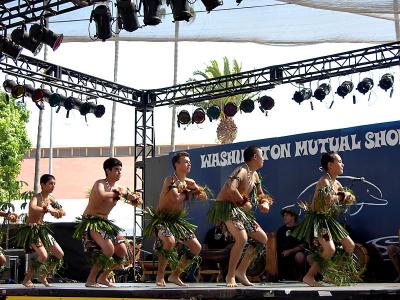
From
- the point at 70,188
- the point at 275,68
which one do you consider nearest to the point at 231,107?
the point at 275,68

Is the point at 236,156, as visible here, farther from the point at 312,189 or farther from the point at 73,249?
the point at 73,249

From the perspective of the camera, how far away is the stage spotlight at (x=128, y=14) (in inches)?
377

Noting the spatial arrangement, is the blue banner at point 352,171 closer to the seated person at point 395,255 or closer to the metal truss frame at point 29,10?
the seated person at point 395,255

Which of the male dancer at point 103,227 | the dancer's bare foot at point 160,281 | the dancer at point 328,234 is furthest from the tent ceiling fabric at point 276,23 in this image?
the dancer's bare foot at point 160,281

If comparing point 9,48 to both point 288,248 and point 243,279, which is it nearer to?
point 288,248

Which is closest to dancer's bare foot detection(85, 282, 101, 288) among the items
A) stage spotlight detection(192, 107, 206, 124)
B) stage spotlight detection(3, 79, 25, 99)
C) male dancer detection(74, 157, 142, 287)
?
male dancer detection(74, 157, 142, 287)

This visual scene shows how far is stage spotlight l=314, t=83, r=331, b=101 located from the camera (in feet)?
41.9

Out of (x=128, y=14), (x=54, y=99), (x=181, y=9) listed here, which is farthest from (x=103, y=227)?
(x=54, y=99)

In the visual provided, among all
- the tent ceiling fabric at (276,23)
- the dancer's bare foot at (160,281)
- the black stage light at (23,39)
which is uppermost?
the tent ceiling fabric at (276,23)

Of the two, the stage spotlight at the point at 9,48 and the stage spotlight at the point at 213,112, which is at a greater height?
the stage spotlight at the point at 9,48

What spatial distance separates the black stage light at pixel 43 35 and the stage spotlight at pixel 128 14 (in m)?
1.42

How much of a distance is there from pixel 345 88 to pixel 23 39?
5976 mm

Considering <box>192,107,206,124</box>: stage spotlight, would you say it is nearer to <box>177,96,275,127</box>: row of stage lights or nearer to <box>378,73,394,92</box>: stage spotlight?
<box>177,96,275,127</box>: row of stage lights

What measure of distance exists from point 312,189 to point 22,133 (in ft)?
52.6
